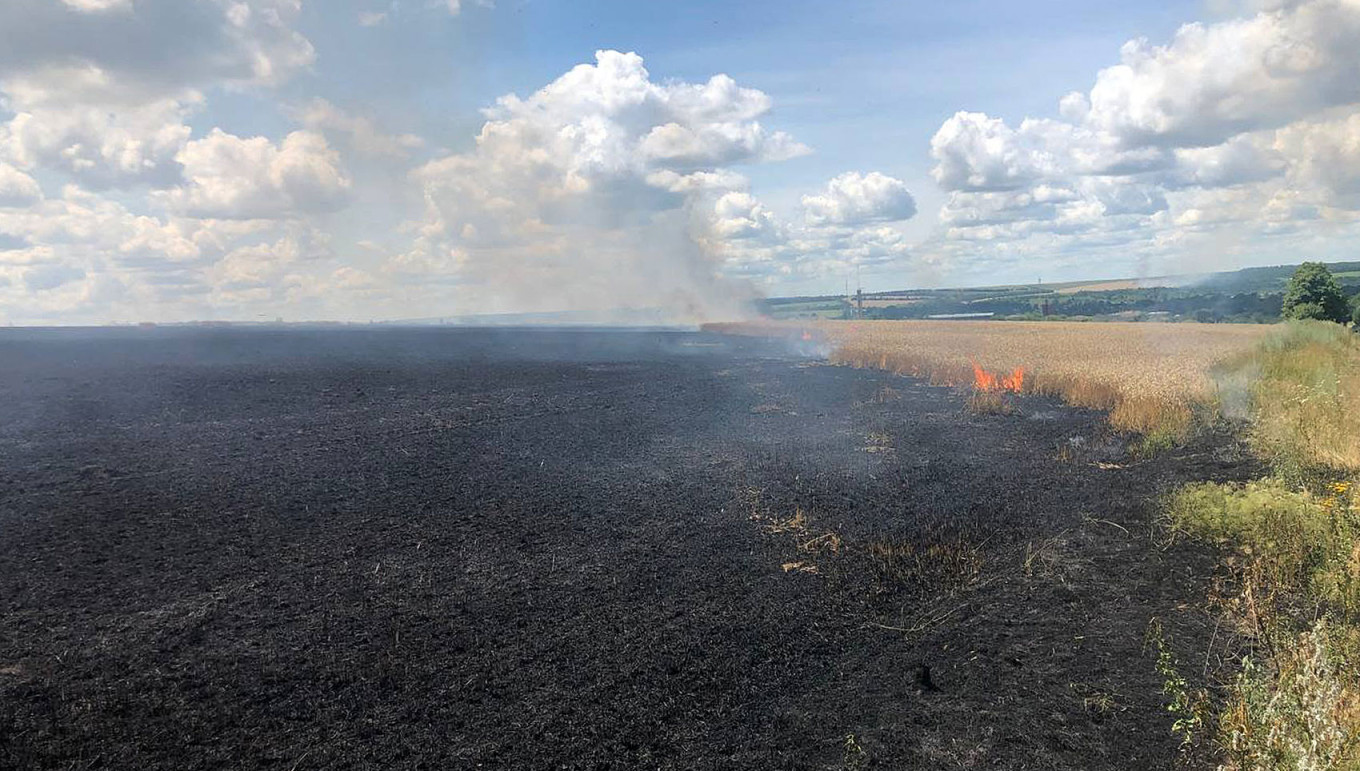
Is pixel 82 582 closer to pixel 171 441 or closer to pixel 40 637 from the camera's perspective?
pixel 40 637

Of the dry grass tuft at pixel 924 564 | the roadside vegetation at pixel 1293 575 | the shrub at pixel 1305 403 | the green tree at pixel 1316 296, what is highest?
the green tree at pixel 1316 296

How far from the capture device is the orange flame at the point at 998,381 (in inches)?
1010

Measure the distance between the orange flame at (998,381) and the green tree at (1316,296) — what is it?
835 inches

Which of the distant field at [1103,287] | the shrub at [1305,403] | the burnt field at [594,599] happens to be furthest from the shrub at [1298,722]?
the distant field at [1103,287]

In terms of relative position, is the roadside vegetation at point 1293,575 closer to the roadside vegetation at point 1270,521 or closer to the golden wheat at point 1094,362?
the roadside vegetation at point 1270,521

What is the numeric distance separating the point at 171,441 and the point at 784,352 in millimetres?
34625

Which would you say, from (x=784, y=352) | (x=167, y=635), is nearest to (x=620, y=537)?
(x=167, y=635)

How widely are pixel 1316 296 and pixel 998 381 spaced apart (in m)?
24.4

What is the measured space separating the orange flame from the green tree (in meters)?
21.2

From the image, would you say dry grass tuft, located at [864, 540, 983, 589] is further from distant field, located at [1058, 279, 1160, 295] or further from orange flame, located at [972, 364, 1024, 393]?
distant field, located at [1058, 279, 1160, 295]

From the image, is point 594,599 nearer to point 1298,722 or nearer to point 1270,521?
point 1298,722

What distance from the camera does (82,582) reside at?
9.20 metres

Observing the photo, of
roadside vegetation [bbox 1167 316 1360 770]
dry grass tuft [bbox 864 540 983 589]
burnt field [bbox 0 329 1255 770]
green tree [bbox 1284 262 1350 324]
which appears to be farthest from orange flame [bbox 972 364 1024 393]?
green tree [bbox 1284 262 1350 324]

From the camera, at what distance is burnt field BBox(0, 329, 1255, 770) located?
5754mm
